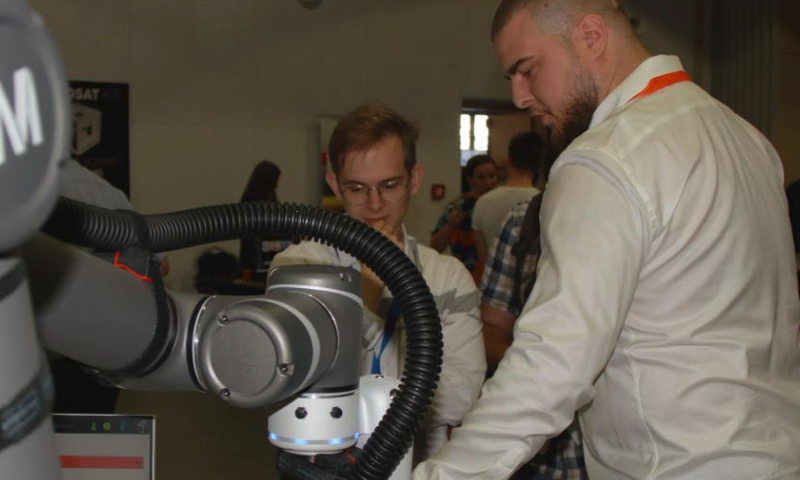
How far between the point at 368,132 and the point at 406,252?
26 cm

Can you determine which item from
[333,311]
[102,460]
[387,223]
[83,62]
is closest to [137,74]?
[83,62]

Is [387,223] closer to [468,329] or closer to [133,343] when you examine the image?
[468,329]

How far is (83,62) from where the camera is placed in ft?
20.9

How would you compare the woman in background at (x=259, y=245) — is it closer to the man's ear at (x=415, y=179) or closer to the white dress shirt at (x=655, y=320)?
the man's ear at (x=415, y=179)

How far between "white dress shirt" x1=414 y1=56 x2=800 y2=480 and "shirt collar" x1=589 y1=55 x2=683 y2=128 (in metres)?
0.08

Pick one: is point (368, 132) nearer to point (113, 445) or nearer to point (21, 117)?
point (113, 445)

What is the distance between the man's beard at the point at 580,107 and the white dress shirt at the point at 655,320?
0.61ft

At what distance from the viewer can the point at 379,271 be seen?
691 mm

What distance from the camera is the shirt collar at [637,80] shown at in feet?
4.47

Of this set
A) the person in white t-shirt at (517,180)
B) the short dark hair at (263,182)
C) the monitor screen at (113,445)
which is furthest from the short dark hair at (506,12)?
the short dark hair at (263,182)

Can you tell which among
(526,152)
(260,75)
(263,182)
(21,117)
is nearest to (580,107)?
(21,117)

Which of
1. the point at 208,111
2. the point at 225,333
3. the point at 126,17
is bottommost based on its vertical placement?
the point at 225,333

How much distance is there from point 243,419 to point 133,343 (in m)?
4.87

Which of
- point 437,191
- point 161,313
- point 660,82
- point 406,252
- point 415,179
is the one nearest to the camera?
point 161,313
